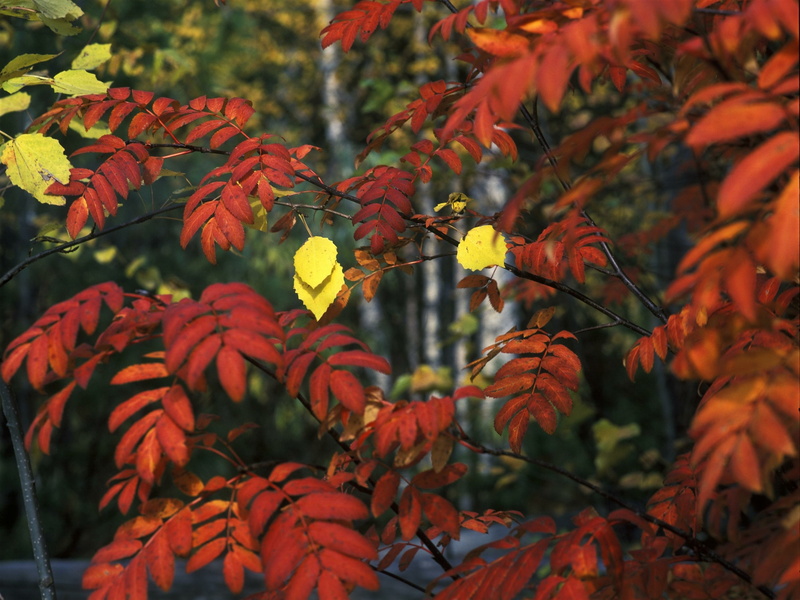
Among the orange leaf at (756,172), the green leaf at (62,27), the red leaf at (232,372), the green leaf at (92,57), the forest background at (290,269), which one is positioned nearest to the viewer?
the orange leaf at (756,172)

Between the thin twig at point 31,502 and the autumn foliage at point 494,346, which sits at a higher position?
the autumn foliage at point 494,346

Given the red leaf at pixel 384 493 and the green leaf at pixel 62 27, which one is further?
the green leaf at pixel 62 27

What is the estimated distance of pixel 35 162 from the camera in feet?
3.79

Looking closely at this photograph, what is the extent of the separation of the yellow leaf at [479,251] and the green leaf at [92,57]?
0.87m

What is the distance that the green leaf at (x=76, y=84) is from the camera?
1.22m

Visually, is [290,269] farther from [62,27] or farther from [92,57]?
[62,27]

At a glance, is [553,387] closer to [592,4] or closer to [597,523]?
[597,523]

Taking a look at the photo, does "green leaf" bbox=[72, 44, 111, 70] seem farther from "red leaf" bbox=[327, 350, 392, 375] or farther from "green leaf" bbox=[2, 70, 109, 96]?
"red leaf" bbox=[327, 350, 392, 375]

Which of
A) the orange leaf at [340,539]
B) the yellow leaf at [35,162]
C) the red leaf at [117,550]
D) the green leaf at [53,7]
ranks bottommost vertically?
the red leaf at [117,550]

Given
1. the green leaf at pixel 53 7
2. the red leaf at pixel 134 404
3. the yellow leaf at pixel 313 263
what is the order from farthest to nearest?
the green leaf at pixel 53 7 → the yellow leaf at pixel 313 263 → the red leaf at pixel 134 404

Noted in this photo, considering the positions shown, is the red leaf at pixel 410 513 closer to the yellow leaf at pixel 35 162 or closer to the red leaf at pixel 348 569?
the red leaf at pixel 348 569

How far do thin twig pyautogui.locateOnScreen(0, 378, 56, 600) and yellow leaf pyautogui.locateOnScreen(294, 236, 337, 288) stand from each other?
20.3 inches

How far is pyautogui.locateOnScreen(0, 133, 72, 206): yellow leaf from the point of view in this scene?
1151 millimetres

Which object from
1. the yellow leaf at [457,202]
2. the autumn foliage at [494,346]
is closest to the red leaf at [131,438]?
the autumn foliage at [494,346]
